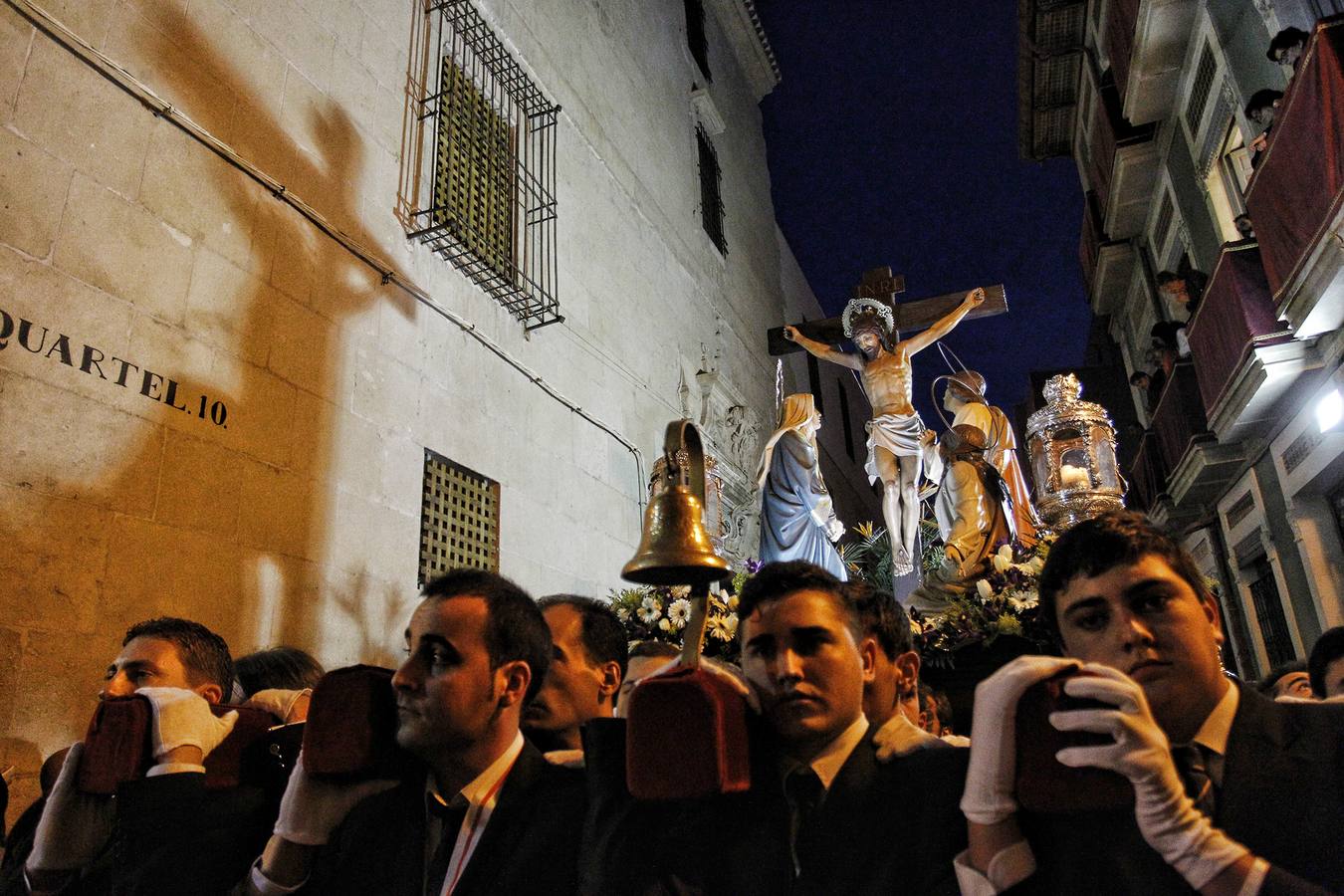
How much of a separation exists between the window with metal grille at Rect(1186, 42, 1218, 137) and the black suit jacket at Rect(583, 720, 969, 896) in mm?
11407

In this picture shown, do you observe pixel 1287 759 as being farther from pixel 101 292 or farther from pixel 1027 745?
pixel 101 292

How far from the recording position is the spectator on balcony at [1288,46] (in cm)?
727

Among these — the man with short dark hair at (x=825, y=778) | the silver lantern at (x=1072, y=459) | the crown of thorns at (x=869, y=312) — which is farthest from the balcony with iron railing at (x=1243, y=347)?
the man with short dark hair at (x=825, y=778)

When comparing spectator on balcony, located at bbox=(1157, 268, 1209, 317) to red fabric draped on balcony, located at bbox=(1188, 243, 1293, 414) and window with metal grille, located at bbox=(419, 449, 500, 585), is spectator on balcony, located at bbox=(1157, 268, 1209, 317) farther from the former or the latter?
window with metal grille, located at bbox=(419, 449, 500, 585)

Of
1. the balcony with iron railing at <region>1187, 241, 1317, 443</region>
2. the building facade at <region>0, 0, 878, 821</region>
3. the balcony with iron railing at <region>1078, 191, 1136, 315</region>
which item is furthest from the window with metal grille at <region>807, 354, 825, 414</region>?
the balcony with iron railing at <region>1187, 241, 1317, 443</region>

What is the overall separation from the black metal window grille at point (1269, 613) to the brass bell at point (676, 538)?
1121 centimetres

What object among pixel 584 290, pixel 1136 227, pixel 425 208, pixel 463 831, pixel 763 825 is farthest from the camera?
pixel 1136 227

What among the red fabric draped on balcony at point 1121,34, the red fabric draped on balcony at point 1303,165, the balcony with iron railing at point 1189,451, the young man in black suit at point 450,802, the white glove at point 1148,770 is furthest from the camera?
the red fabric draped on balcony at point 1121,34

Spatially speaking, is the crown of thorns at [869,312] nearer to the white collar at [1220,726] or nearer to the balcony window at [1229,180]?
the balcony window at [1229,180]

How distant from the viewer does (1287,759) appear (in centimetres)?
153

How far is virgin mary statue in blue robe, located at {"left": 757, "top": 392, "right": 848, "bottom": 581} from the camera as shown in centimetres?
720

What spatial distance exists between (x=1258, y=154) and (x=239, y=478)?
8361 mm

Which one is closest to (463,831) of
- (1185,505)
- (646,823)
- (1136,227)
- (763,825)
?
(646,823)

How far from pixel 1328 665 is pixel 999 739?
237 cm
